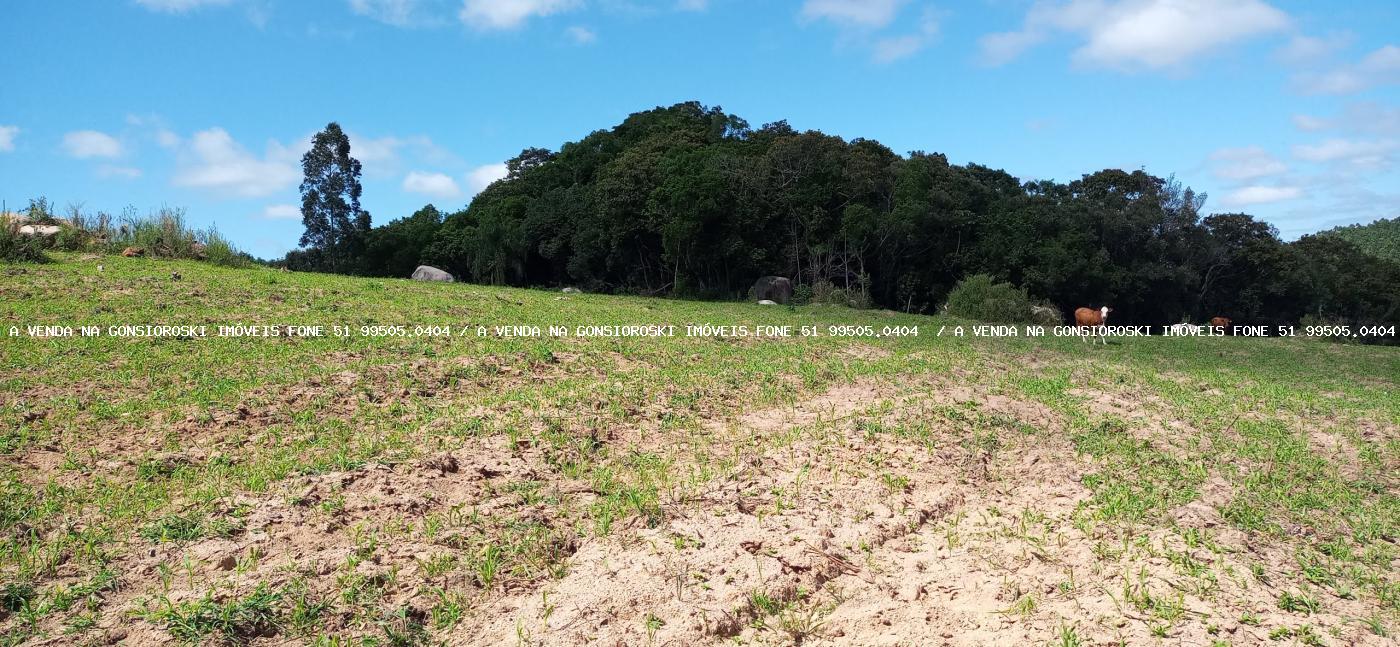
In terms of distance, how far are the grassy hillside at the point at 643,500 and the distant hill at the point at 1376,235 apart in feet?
212

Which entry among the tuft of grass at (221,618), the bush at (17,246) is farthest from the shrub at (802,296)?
the tuft of grass at (221,618)

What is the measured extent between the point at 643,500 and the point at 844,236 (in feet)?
76.9

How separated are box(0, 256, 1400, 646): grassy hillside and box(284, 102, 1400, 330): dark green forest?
57.5 feet

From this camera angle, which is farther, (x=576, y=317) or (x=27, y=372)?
(x=576, y=317)

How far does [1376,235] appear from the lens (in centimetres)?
6550

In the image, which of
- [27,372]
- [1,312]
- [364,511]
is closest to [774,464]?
[364,511]

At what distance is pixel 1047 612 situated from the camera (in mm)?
4000

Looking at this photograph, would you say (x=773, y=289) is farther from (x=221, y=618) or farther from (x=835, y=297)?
(x=221, y=618)

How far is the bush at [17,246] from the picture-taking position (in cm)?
1255

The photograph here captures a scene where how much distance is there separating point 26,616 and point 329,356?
4.99m

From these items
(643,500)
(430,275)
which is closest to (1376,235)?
(430,275)

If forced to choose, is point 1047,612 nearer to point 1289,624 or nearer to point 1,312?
point 1289,624

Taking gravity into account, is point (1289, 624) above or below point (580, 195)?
below

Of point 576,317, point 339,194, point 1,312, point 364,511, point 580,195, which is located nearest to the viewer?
point 364,511
